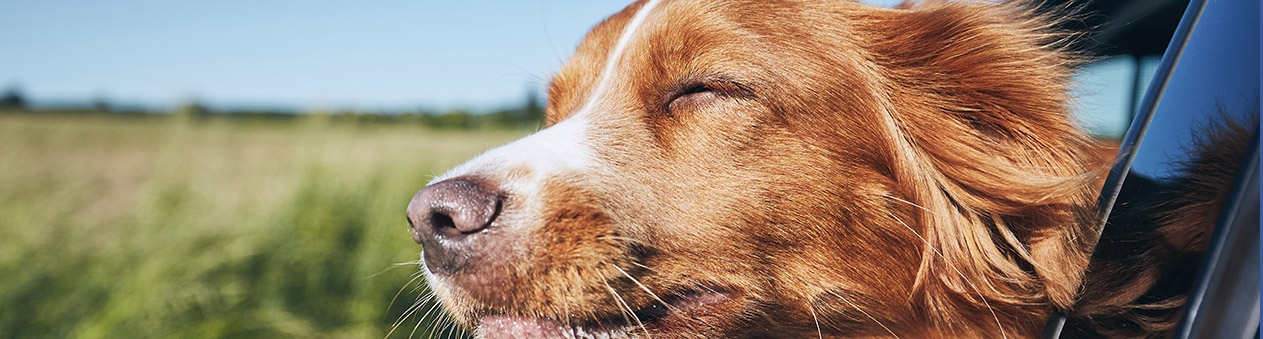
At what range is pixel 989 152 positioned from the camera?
178 cm

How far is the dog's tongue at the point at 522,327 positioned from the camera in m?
1.68

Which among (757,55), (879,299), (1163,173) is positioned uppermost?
(757,55)

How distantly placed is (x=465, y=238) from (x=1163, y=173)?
1274 mm

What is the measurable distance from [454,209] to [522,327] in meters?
0.31

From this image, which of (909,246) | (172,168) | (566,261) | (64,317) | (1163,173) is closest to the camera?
(1163,173)

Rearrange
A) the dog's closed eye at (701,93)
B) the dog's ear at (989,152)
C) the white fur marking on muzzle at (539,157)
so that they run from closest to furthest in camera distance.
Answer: the dog's ear at (989,152), the white fur marking on muzzle at (539,157), the dog's closed eye at (701,93)

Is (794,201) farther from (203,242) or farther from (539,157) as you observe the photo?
(203,242)

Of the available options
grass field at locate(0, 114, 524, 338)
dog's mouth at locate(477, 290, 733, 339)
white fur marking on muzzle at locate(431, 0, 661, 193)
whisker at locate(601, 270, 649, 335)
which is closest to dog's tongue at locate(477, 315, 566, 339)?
dog's mouth at locate(477, 290, 733, 339)

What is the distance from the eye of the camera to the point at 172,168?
14.2 ft

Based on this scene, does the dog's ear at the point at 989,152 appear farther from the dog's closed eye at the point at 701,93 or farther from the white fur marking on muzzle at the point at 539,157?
the white fur marking on muzzle at the point at 539,157

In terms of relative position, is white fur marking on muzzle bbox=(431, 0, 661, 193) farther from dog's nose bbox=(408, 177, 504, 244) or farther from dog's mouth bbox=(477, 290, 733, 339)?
dog's mouth bbox=(477, 290, 733, 339)

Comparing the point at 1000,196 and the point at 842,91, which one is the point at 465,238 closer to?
the point at 842,91

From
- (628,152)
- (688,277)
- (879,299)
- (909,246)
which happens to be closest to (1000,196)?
(909,246)

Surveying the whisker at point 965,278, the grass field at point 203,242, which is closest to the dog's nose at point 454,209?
the whisker at point 965,278
